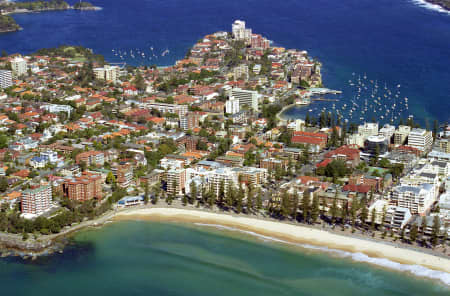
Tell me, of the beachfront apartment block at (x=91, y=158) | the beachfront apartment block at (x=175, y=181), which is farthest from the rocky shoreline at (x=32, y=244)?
the beachfront apartment block at (x=91, y=158)

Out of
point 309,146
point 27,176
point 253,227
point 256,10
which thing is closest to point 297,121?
point 309,146

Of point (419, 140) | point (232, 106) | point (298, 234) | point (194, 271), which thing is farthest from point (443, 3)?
point (194, 271)

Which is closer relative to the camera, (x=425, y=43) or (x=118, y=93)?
(x=118, y=93)

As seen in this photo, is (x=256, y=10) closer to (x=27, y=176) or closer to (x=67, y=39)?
(x=67, y=39)


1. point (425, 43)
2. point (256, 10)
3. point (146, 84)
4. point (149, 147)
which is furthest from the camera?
point (256, 10)

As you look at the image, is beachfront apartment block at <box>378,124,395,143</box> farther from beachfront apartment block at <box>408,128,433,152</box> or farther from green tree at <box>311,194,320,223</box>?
green tree at <box>311,194,320,223</box>

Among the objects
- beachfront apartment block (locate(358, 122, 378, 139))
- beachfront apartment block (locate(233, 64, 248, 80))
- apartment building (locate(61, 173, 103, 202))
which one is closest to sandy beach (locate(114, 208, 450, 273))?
apartment building (locate(61, 173, 103, 202))
